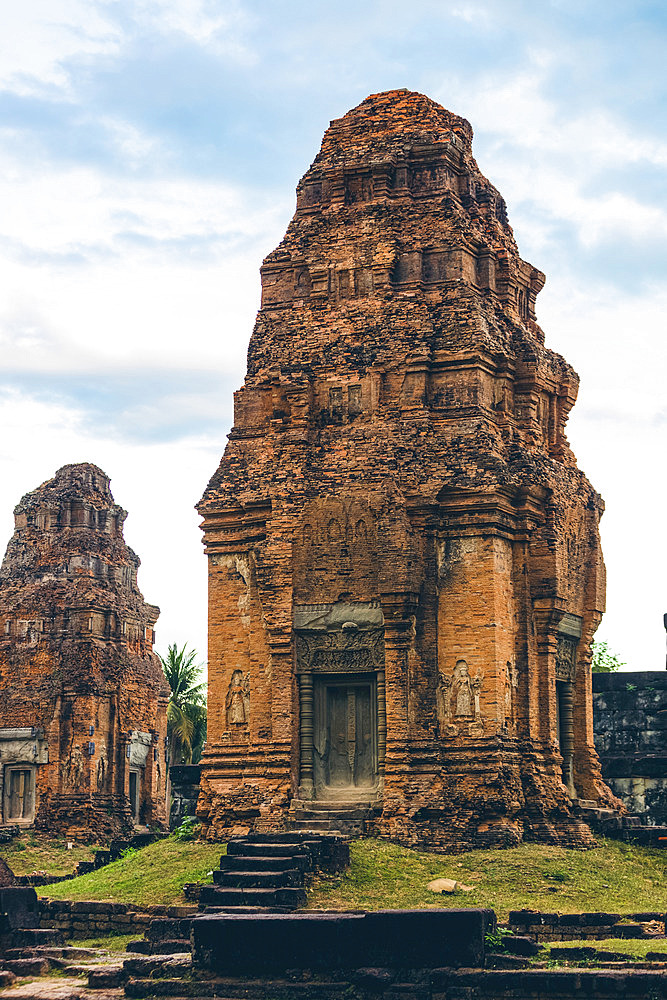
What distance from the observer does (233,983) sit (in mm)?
15453

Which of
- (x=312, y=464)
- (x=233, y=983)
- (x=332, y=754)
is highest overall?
(x=312, y=464)

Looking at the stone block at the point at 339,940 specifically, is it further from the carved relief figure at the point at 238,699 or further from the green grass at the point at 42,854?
the green grass at the point at 42,854

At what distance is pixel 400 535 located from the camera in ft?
71.6

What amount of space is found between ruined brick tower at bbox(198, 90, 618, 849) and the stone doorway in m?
0.03

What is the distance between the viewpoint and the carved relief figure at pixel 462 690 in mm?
21328

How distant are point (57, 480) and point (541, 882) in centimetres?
1712

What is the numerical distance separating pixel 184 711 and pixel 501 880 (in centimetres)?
2907

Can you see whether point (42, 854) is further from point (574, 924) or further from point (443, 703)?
point (574, 924)

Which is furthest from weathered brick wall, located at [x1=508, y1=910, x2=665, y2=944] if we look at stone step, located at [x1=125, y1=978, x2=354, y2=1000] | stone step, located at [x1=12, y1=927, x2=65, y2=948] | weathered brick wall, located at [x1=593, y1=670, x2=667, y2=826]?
weathered brick wall, located at [x1=593, y1=670, x2=667, y2=826]

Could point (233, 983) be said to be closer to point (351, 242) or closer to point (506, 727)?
point (506, 727)

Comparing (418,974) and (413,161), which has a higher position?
(413,161)

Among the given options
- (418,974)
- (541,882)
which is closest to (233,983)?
(418,974)

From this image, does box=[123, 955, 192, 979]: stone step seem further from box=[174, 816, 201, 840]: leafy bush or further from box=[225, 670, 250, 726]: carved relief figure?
box=[225, 670, 250, 726]: carved relief figure

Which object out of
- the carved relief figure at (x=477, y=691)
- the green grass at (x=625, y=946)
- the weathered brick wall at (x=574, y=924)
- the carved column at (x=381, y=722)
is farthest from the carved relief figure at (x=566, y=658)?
the green grass at (x=625, y=946)
